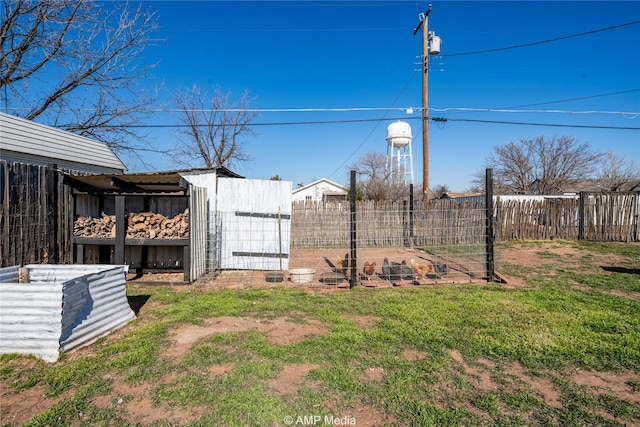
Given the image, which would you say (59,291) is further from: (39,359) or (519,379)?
(519,379)

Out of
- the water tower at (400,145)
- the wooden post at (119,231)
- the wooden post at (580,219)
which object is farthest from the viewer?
the water tower at (400,145)

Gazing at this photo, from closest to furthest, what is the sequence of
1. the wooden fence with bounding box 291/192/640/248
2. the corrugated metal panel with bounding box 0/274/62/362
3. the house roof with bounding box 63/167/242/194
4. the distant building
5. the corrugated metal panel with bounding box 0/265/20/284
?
the corrugated metal panel with bounding box 0/274/62/362
the corrugated metal panel with bounding box 0/265/20/284
the house roof with bounding box 63/167/242/194
the wooden fence with bounding box 291/192/640/248
the distant building

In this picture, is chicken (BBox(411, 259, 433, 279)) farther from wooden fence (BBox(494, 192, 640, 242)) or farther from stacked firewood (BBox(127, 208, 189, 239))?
wooden fence (BBox(494, 192, 640, 242))

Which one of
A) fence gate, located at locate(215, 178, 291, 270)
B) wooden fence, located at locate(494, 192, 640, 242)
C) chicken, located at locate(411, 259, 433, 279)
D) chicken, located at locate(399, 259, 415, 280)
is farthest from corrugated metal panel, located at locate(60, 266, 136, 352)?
wooden fence, located at locate(494, 192, 640, 242)

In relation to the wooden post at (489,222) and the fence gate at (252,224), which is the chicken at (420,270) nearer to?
the wooden post at (489,222)

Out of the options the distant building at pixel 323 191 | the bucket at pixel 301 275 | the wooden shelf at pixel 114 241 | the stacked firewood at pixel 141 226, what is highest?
the distant building at pixel 323 191

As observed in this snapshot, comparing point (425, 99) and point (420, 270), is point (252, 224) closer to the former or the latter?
point (420, 270)

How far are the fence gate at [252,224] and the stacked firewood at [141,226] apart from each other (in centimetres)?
111

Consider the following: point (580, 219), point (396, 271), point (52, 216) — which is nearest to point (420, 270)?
point (396, 271)

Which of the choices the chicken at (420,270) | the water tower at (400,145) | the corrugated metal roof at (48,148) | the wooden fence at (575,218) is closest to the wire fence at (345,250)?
the chicken at (420,270)

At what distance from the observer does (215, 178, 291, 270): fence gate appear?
810 centimetres

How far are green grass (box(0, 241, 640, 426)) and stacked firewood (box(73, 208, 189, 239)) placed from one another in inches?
80.1

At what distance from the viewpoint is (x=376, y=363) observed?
3264mm

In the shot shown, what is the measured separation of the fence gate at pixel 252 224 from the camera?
8.10 meters
